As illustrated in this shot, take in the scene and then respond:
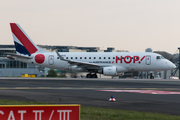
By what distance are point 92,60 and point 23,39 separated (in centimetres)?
1125

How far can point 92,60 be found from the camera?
4497 centimetres

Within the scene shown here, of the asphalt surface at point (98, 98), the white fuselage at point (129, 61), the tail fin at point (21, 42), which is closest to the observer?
the asphalt surface at point (98, 98)

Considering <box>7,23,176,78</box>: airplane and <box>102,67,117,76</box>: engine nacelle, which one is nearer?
<box>102,67,117,76</box>: engine nacelle

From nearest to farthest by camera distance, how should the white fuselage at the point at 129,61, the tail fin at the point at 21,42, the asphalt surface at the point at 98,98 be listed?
1. the asphalt surface at the point at 98,98
2. the white fuselage at the point at 129,61
3. the tail fin at the point at 21,42

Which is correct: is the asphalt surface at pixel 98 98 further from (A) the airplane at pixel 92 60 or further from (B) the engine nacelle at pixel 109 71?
(A) the airplane at pixel 92 60

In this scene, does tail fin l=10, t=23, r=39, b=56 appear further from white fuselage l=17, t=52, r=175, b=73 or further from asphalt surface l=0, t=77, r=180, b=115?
asphalt surface l=0, t=77, r=180, b=115

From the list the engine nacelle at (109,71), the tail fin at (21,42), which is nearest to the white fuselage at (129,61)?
the engine nacelle at (109,71)

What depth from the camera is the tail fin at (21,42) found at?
152 feet

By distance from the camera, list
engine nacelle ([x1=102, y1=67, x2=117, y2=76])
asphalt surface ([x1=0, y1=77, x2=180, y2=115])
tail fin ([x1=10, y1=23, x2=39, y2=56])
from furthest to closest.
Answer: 1. tail fin ([x1=10, y1=23, x2=39, y2=56])
2. engine nacelle ([x1=102, y1=67, x2=117, y2=76])
3. asphalt surface ([x1=0, y1=77, x2=180, y2=115])

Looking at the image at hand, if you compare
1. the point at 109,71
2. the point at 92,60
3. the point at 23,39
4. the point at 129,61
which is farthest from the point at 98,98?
the point at 23,39

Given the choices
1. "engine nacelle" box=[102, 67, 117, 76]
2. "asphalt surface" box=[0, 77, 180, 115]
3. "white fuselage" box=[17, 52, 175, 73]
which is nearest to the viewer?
"asphalt surface" box=[0, 77, 180, 115]

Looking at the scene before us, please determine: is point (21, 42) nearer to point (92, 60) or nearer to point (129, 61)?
point (92, 60)

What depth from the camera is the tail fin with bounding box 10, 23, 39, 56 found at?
46.2 m

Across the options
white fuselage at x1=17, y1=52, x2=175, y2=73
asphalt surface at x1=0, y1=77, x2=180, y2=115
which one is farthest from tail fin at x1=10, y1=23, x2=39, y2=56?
asphalt surface at x1=0, y1=77, x2=180, y2=115
